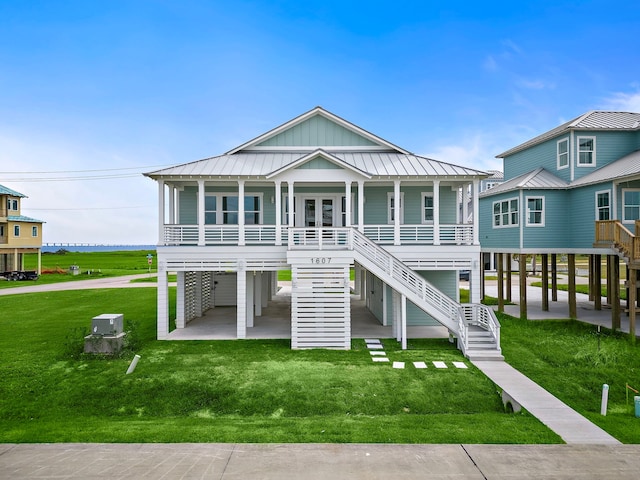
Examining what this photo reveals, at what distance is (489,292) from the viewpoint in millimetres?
31172

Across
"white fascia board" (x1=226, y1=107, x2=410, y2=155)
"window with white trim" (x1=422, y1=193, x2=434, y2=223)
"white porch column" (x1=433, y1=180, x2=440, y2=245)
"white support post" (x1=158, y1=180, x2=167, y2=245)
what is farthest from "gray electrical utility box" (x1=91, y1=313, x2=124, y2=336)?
"window with white trim" (x1=422, y1=193, x2=434, y2=223)

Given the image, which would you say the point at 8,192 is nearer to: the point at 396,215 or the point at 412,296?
the point at 396,215

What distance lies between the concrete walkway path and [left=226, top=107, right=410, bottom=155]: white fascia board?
10765 mm

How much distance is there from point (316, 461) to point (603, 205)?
17096 mm

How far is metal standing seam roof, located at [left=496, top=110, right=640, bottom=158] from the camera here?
18797 millimetres

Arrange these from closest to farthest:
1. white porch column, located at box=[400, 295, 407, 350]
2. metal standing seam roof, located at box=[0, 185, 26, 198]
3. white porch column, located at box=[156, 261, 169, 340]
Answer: white porch column, located at box=[400, 295, 407, 350] → white porch column, located at box=[156, 261, 169, 340] → metal standing seam roof, located at box=[0, 185, 26, 198]

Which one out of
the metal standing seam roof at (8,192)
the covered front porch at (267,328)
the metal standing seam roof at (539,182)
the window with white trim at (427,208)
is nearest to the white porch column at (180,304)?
the covered front porch at (267,328)

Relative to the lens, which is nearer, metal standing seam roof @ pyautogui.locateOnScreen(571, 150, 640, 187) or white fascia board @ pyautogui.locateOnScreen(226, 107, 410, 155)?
metal standing seam roof @ pyautogui.locateOnScreen(571, 150, 640, 187)

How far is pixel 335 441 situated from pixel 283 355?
597cm

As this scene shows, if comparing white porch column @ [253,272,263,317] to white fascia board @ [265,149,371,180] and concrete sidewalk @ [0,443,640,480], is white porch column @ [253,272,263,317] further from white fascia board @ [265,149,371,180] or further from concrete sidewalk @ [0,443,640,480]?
concrete sidewalk @ [0,443,640,480]

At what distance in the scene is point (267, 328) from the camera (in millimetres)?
17406

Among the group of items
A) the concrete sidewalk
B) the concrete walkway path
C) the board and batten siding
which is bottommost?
the concrete sidewalk

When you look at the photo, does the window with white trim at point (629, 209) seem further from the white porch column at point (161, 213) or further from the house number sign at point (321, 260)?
the white porch column at point (161, 213)

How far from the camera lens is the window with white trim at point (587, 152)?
19031 millimetres
